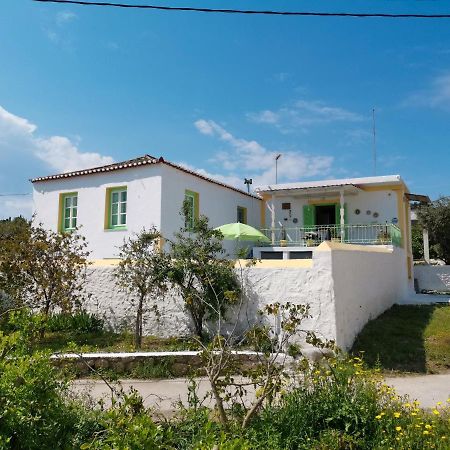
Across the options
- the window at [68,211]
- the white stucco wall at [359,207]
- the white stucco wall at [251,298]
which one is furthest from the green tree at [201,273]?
the white stucco wall at [359,207]

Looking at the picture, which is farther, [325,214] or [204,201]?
[325,214]

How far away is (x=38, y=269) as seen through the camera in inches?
380

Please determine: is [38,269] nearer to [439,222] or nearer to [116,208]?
[116,208]

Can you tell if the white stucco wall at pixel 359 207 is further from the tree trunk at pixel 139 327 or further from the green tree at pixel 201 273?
the tree trunk at pixel 139 327

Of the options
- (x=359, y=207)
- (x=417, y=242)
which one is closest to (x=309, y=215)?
(x=359, y=207)

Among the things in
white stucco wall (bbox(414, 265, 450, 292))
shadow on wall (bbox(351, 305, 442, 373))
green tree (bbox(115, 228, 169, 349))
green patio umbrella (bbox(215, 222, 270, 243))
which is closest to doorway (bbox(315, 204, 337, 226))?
white stucco wall (bbox(414, 265, 450, 292))

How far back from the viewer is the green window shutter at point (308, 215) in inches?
769

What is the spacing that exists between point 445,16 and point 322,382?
6.88 m

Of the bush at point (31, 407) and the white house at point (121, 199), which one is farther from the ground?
the white house at point (121, 199)

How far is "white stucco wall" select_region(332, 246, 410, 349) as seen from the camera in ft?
27.4

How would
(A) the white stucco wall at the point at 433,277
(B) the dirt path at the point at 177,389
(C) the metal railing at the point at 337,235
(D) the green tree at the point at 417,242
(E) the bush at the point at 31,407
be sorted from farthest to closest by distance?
(D) the green tree at the point at 417,242
(A) the white stucco wall at the point at 433,277
(C) the metal railing at the point at 337,235
(B) the dirt path at the point at 177,389
(E) the bush at the point at 31,407

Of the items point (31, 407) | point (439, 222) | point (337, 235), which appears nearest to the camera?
point (31, 407)

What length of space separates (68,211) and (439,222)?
1952cm

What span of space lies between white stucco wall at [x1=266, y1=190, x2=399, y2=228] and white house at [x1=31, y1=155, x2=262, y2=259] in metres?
3.59
